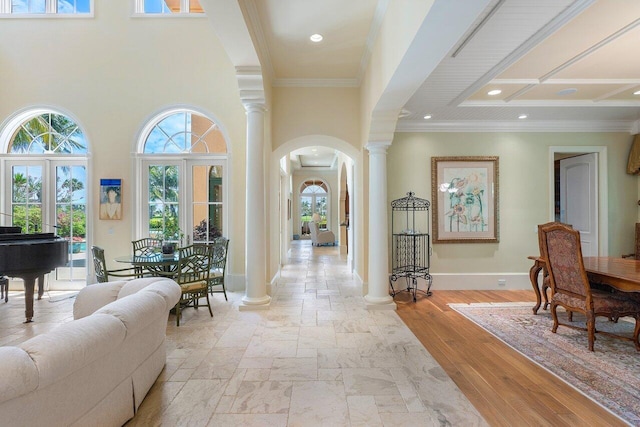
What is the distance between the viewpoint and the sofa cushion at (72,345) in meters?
1.38

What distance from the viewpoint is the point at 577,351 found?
10.2 feet

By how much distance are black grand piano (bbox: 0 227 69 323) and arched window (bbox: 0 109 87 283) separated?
1477 millimetres

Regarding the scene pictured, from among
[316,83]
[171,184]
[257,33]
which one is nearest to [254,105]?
[257,33]

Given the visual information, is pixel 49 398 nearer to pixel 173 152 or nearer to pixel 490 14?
pixel 490 14

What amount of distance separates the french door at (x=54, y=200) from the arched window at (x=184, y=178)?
1.11 meters

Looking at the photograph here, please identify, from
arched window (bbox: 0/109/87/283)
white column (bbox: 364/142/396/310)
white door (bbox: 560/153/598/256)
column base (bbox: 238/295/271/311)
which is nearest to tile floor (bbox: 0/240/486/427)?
column base (bbox: 238/295/271/311)

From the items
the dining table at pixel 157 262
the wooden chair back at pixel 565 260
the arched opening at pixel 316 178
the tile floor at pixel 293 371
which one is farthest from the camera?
the arched opening at pixel 316 178

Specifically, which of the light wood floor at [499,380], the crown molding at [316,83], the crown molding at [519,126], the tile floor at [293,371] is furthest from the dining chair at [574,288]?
the crown molding at [316,83]

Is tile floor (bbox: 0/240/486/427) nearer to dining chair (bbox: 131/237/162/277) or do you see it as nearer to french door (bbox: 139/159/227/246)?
dining chair (bbox: 131/237/162/277)

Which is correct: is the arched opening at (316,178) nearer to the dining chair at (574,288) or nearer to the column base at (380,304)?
the column base at (380,304)

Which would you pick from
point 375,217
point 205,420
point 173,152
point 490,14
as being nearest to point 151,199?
point 173,152

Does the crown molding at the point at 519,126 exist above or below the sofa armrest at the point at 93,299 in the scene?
Result: above

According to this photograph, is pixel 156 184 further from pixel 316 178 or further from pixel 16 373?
pixel 316 178

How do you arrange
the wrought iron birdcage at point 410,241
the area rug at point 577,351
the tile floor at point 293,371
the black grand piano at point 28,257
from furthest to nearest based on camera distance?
the wrought iron birdcage at point 410,241 < the black grand piano at point 28,257 < the area rug at point 577,351 < the tile floor at point 293,371
